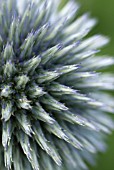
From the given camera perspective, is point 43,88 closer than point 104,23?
Yes

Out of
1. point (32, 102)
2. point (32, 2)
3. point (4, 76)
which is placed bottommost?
point (32, 102)

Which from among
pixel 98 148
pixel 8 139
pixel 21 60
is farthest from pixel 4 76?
pixel 98 148

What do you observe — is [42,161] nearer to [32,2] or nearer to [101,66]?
[101,66]

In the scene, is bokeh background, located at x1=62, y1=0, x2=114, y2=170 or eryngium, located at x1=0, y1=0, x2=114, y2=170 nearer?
eryngium, located at x1=0, y1=0, x2=114, y2=170

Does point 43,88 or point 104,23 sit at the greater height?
point 104,23
